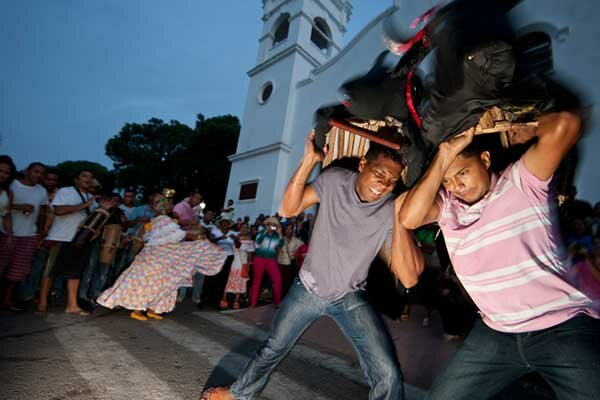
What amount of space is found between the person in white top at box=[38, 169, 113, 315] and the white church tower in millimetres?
10569

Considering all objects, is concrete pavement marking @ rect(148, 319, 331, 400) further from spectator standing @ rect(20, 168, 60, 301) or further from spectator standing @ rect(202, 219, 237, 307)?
spectator standing @ rect(202, 219, 237, 307)

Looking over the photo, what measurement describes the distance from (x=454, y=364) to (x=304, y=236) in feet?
23.8

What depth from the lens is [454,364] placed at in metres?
1.67

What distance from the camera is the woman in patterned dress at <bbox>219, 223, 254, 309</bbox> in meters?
7.17

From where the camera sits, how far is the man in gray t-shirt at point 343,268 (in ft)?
6.79

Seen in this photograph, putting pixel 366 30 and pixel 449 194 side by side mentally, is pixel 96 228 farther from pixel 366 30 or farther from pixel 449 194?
pixel 366 30

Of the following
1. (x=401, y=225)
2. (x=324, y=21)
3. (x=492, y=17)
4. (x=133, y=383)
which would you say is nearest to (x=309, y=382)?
(x=133, y=383)

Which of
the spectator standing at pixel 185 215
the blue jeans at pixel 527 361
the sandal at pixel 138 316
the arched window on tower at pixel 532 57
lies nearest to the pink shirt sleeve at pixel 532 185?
the arched window on tower at pixel 532 57

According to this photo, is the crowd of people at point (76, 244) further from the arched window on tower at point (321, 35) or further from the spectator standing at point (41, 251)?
the arched window on tower at point (321, 35)

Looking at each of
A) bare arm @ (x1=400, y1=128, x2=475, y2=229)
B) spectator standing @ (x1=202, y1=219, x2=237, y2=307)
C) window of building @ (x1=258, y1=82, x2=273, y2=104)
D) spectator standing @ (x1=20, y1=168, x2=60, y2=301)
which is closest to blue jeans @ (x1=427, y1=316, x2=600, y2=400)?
bare arm @ (x1=400, y1=128, x2=475, y2=229)

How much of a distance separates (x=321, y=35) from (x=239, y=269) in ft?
55.3

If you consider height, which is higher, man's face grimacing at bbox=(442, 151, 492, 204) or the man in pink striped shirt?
man's face grimacing at bbox=(442, 151, 492, 204)

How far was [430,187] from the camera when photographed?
64.6 inches

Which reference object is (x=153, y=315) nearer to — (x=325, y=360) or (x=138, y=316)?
(x=138, y=316)
